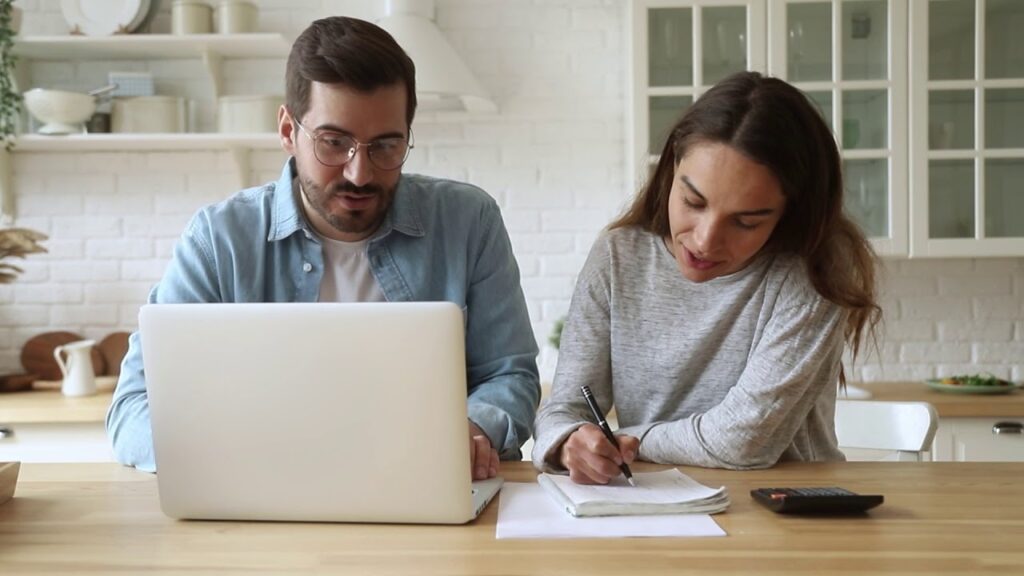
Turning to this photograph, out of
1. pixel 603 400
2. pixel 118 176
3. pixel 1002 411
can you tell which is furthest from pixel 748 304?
pixel 118 176

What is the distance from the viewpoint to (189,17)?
3.22 m

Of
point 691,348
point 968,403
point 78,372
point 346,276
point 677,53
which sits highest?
point 677,53

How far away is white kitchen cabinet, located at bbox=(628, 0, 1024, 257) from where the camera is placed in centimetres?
312

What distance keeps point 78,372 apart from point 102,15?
3.81 ft

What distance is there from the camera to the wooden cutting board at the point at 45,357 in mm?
3350

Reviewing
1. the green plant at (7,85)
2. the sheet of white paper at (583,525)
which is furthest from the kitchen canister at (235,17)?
the sheet of white paper at (583,525)

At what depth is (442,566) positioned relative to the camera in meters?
1.02

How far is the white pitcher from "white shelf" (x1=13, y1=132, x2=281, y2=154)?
2.16ft

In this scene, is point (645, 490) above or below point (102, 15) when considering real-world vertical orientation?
below

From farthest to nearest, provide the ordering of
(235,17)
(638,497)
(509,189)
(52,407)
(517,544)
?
1. (509,189)
2. (235,17)
3. (52,407)
4. (638,497)
5. (517,544)

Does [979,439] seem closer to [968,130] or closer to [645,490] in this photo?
[968,130]

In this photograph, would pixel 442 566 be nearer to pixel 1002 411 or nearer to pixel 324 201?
pixel 324 201

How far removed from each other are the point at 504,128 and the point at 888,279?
1.42m

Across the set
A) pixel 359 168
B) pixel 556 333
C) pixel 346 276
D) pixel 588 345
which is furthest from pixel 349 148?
pixel 556 333
